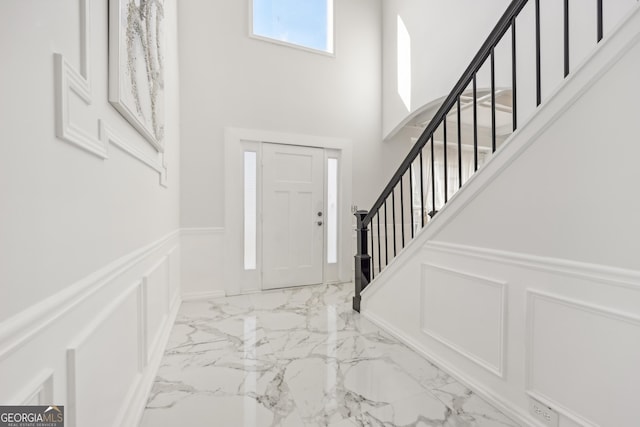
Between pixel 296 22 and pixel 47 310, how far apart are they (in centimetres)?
429

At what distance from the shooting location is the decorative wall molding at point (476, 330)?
5.13 ft

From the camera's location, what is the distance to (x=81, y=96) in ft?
2.88

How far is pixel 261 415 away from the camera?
1539 millimetres

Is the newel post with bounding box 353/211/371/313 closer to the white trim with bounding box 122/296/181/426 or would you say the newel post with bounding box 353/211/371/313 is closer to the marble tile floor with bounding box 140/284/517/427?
the marble tile floor with bounding box 140/284/517/427

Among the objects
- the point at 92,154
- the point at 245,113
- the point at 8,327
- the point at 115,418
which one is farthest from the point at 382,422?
the point at 245,113

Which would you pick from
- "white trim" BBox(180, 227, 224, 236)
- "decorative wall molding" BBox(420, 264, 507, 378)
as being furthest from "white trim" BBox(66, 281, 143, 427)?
"white trim" BBox(180, 227, 224, 236)

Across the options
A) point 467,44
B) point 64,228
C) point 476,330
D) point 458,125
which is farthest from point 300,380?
point 467,44

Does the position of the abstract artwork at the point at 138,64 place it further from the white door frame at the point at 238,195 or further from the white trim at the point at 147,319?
the white door frame at the point at 238,195

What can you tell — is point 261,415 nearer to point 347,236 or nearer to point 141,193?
point 141,193

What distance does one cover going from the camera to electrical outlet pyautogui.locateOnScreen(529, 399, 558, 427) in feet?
4.38

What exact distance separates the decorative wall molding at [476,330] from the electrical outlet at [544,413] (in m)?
0.17

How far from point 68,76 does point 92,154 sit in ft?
0.84

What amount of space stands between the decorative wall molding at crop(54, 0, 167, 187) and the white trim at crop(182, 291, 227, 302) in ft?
8.55

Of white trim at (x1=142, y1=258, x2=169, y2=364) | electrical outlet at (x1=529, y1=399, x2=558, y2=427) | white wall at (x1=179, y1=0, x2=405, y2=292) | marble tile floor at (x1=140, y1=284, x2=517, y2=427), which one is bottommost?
marble tile floor at (x1=140, y1=284, x2=517, y2=427)
